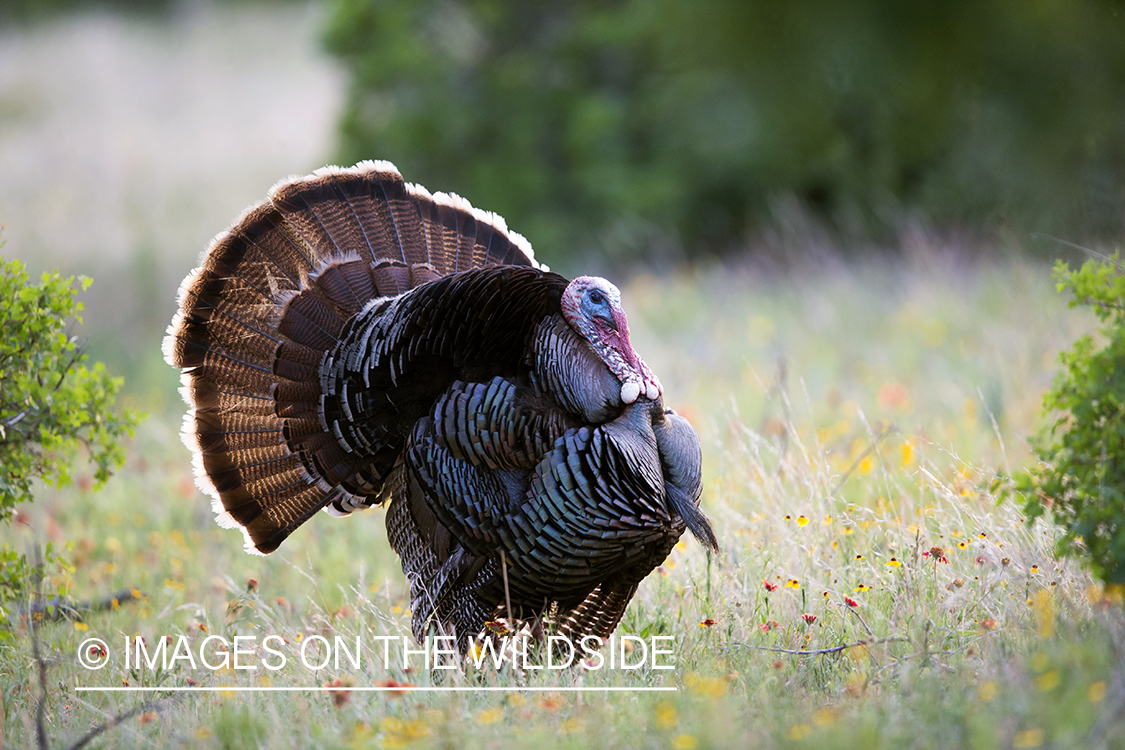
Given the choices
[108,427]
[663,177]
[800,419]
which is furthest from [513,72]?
[108,427]

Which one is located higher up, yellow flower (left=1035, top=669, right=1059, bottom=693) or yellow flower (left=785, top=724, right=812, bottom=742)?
yellow flower (left=1035, top=669, right=1059, bottom=693)

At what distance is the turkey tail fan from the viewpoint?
3.81m

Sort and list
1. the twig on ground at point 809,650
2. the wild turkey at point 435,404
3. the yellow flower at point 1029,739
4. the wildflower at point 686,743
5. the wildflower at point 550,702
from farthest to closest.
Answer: the wild turkey at point 435,404 → the twig on ground at point 809,650 → the wildflower at point 550,702 → the wildflower at point 686,743 → the yellow flower at point 1029,739

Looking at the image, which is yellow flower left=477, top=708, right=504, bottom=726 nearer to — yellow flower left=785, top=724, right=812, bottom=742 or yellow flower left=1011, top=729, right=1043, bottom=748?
yellow flower left=785, top=724, right=812, bottom=742

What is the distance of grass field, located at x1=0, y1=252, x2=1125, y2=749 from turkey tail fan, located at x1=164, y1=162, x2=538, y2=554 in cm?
48

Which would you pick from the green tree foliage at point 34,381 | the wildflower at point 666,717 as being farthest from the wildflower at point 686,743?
the green tree foliage at point 34,381

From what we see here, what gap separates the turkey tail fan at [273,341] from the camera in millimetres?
3809

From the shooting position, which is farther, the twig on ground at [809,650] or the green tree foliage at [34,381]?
the green tree foliage at [34,381]

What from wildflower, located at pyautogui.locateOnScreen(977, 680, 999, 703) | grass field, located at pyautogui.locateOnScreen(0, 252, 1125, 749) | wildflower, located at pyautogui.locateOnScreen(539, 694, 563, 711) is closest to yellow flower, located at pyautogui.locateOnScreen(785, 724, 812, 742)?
grass field, located at pyautogui.locateOnScreen(0, 252, 1125, 749)

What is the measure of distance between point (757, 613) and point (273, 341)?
214cm

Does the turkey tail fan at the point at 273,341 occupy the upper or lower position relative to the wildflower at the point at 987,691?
upper

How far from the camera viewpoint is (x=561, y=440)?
10.2 ft

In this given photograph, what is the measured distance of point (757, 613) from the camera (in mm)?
3516

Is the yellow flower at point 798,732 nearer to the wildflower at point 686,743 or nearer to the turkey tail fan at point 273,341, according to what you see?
the wildflower at point 686,743
